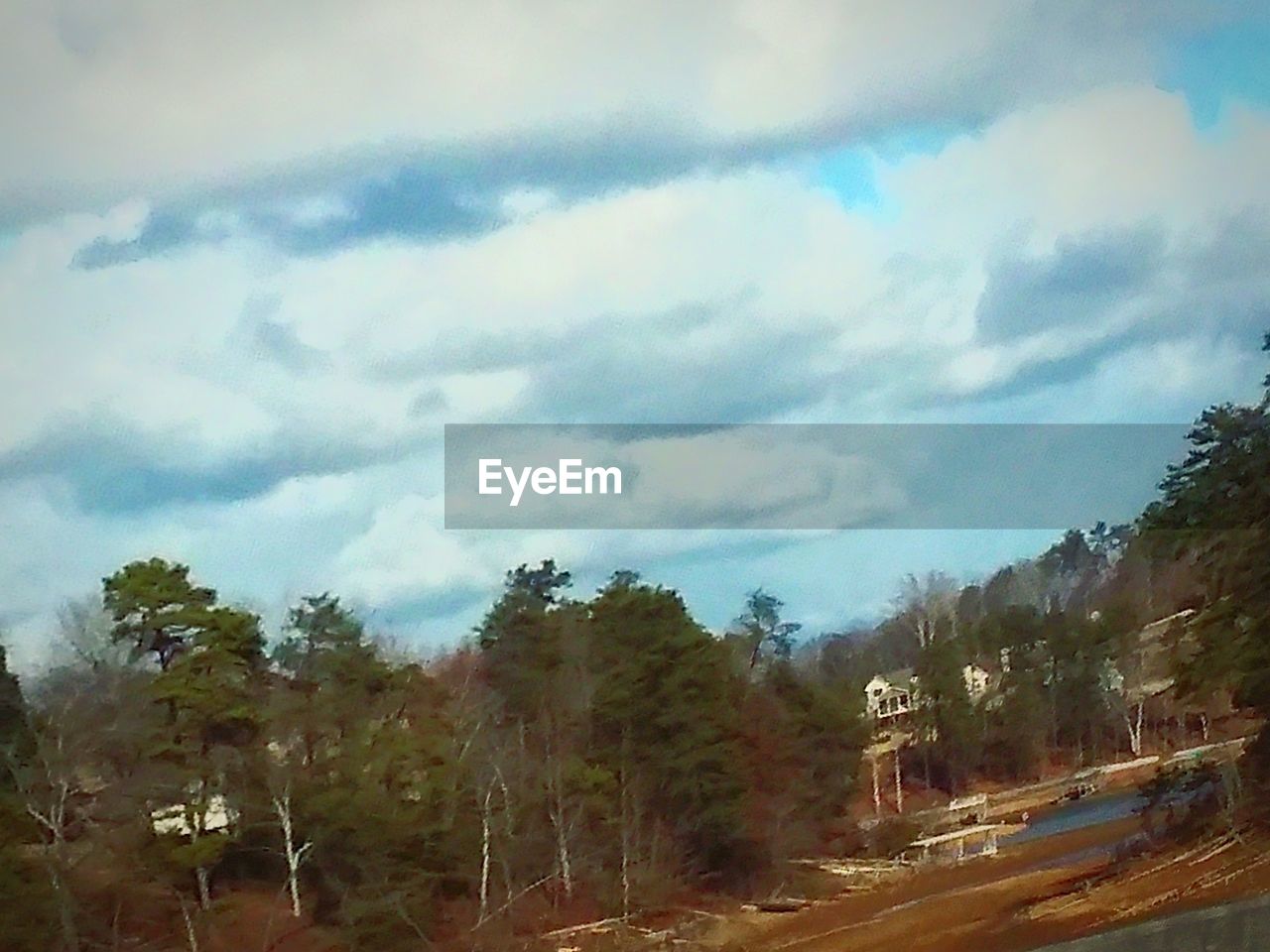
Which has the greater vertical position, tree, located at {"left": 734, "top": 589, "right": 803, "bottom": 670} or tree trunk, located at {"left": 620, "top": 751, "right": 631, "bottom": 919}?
tree, located at {"left": 734, "top": 589, "right": 803, "bottom": 670}

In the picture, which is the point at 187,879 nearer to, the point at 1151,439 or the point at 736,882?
the point at 736,882

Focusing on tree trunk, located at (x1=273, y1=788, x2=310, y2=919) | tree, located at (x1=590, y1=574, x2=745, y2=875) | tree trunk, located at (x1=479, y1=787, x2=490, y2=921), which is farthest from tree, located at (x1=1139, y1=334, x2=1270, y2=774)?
tree trunk, located at (x1=273, y1=788, x2=310, y2=919)

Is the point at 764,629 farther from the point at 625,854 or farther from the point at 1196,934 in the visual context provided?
the point at 1196,934

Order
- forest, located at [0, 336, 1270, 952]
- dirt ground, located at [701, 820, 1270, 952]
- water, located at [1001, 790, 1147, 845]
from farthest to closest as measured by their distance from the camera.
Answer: water, located at [1001, 790, 1147, 845] → dirt ground, located at [701, 820, 1270, 952] → forest, located at [0, 336, 1270, 952]

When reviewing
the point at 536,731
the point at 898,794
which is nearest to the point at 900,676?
the point at 898,794

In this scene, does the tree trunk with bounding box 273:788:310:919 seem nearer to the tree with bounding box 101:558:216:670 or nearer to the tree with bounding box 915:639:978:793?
the tree with bounding box 101:558:216:670
